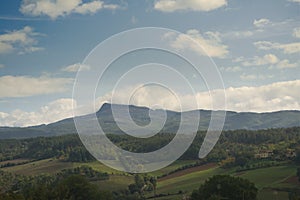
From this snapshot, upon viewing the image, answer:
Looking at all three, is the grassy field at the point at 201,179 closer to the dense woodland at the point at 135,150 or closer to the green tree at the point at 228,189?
the dense woodland at the point at 135,150

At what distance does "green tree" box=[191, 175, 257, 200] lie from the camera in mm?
49594

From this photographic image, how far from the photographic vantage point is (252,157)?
106 metres

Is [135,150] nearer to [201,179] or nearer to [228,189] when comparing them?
[201,179]

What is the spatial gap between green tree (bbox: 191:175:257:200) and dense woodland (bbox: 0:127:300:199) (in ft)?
0.54

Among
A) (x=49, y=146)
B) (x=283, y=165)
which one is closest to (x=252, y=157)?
(x=283, y=165)

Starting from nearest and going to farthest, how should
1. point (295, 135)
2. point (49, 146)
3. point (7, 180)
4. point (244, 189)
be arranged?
point (244, 189) → point (7, 180) → point (295, 135) → point (49, 146)

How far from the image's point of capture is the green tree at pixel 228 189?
49.6m

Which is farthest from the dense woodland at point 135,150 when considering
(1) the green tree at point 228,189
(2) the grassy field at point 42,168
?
(2) the grassy field at point 42,168

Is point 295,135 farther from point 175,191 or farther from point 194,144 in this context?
point 175,191

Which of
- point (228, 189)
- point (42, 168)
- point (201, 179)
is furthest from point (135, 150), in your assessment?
point (228, 189)

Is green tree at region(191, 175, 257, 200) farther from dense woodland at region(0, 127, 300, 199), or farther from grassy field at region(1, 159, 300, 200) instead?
grassy field at region(1, 159, 300, 200)

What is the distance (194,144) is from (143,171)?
30346mm

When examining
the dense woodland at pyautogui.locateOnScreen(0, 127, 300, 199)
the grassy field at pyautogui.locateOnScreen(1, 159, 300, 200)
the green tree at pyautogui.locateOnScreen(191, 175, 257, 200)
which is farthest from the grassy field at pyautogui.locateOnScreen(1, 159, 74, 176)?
the green tree at pyautogui.locateOnScreen(191, 175, 257, 200)

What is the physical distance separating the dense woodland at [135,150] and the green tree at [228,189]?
16 centimetres
